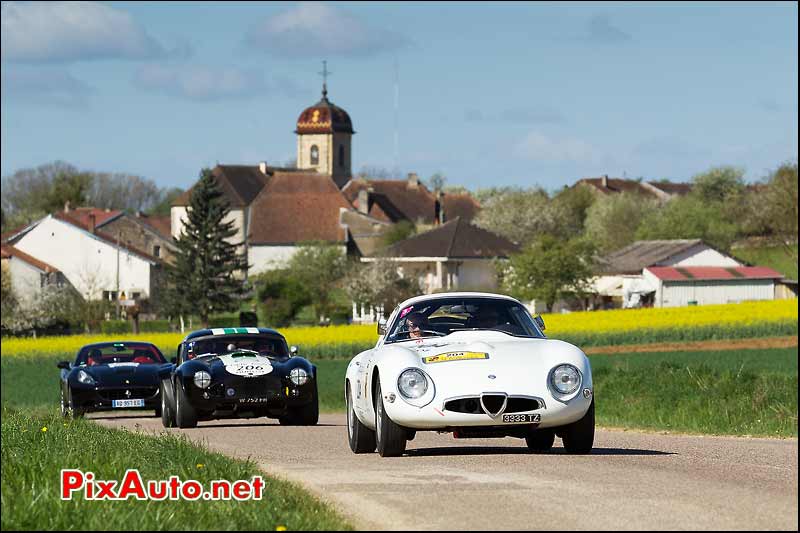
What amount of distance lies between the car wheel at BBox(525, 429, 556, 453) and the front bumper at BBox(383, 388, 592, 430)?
3.71ft

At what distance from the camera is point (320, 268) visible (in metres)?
117

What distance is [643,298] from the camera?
102875mm

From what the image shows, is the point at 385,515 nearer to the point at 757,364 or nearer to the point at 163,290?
the point at 757,364

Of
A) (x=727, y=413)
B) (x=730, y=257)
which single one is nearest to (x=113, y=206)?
(x=730, y=257)

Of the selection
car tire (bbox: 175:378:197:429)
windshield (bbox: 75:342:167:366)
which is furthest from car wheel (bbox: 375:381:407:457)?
windshield (bbox: 75:342:167:366)

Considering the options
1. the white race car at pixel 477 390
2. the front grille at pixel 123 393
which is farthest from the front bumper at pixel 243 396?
the white race car at pixel 477 390

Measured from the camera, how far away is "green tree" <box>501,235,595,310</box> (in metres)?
94.4

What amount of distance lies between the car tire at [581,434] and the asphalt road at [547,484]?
14 centimetres

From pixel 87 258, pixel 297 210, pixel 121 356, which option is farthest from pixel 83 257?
pixel 121 356

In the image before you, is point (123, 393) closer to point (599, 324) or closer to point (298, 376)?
point (298, 376)

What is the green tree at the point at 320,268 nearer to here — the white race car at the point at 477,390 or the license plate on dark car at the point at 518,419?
the white race car at the point at 477,390

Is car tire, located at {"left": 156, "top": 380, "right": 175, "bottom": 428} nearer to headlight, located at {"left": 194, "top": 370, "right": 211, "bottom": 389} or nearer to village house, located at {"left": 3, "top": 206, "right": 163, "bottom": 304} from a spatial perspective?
headlight, located at {"left": 194, "top": 370, "right": 211, "bottom": 389}

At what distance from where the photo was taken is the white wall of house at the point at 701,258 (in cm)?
11062

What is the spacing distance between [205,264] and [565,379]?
9351 centimetres
